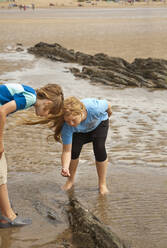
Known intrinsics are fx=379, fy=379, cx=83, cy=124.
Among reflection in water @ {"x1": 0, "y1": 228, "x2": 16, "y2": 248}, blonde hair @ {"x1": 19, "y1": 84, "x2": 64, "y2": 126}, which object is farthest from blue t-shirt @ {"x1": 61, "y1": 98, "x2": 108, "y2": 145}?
reflection in water @ {"x1": 0, "y1": 228, "x2": 16, "y2": 248}

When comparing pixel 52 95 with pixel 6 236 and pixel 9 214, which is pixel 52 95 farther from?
pixel 6 236

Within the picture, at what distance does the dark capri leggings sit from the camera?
150 inches

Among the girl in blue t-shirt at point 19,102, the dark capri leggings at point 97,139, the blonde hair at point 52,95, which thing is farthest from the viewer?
the dark capri leggings at point 97,139

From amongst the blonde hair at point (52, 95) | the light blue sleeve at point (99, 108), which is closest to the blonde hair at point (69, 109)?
the blonde hair at point (52, 95)

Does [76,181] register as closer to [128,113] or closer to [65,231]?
[65,231]

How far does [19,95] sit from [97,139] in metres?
1.20

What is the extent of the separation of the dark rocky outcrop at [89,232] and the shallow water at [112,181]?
0.08 meters

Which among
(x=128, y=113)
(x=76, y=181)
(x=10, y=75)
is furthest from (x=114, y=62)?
(x=76, y=181)

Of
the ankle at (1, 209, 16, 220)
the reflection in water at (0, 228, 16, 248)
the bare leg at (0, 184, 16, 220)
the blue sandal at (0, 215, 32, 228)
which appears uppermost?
the bare leg at (0, 184, 16, 220)

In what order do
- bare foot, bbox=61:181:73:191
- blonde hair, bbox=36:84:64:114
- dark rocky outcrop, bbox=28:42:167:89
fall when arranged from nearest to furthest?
blonde hair, bbox=36:84:64:114 < bare foot, bbox=61:181:73:191 < dark rocky outcrop, bbox=28:42:167:89

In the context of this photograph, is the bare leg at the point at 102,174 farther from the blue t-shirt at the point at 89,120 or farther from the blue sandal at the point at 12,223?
the blue sandal at the point at 12,223

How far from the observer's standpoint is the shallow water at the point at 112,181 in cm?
325

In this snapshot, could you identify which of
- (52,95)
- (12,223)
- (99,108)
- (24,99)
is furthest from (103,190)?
(24,99)

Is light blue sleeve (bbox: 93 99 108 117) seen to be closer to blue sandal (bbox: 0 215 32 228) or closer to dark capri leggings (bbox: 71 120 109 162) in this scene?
dark capri leggings (bbox: 71 120 109 162)
